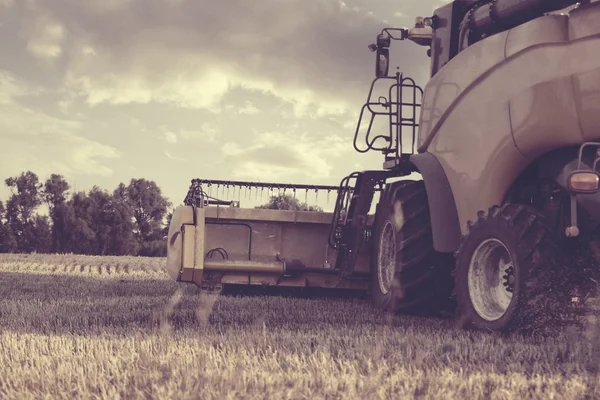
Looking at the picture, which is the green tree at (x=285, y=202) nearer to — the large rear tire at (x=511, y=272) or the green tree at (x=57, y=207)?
the large rear tire at (x=511, y=272)

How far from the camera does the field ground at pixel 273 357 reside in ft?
11.6

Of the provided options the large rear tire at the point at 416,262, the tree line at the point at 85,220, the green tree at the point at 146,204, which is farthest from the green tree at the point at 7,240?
the large rear tire at the point at 416,262

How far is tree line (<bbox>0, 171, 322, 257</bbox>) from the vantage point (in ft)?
161

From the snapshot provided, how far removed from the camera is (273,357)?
4289 mm

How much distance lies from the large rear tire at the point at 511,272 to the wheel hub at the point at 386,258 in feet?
5.51

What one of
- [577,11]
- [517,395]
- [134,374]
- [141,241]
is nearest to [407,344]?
[517,395]

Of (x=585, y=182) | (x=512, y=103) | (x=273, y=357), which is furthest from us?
(x=512, y=103)

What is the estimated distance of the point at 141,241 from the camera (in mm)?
52406

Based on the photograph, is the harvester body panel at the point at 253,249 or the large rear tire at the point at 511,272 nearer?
the large rear tire at the point at 511,272

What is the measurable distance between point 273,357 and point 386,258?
3.76 m

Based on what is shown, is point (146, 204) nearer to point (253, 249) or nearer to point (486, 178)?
point (253, 249)

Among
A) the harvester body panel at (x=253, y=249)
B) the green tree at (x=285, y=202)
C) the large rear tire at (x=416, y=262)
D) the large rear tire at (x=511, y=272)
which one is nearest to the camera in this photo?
the large rear tire at (x=511, y=272)

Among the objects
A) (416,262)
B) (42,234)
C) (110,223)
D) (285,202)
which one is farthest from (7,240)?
(416,262)

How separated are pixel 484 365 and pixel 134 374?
5.78 ft
